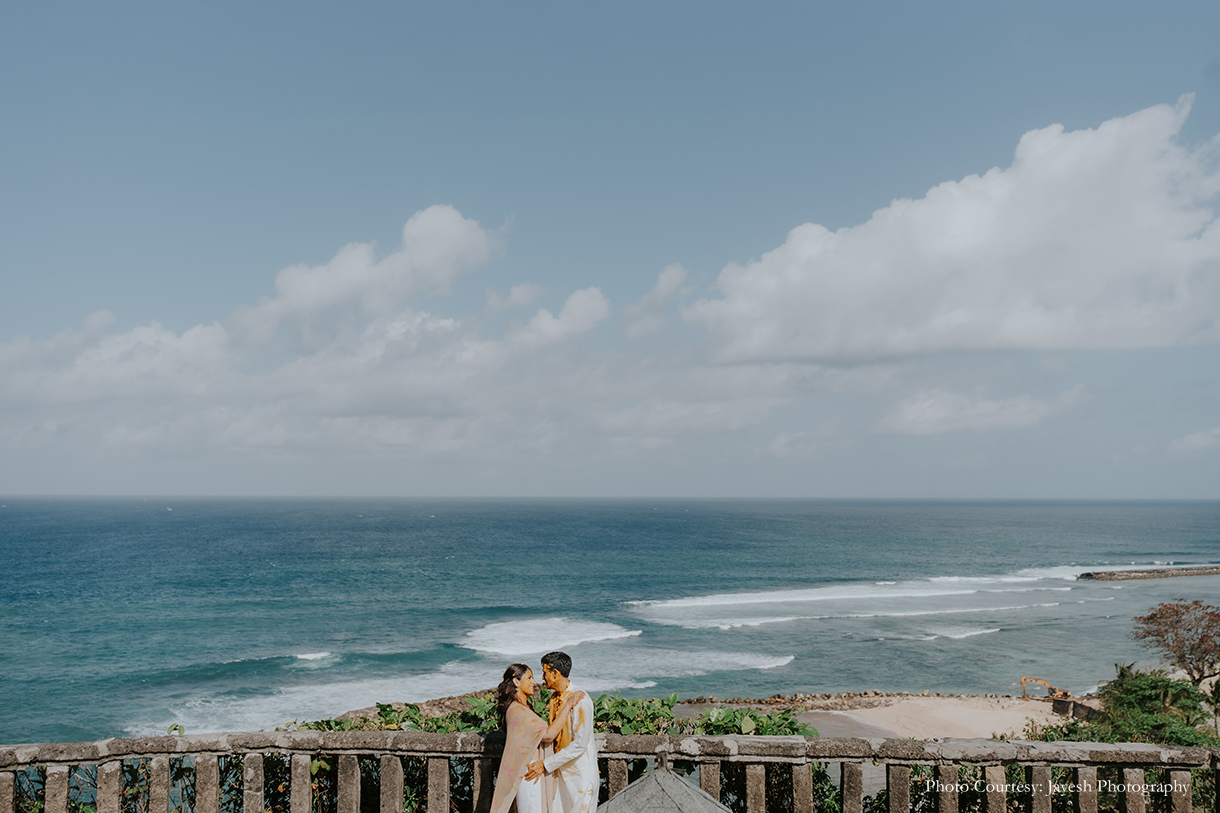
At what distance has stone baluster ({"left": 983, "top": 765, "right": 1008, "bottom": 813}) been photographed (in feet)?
14.8

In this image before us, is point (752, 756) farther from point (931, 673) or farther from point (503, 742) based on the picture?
point (931, 673)

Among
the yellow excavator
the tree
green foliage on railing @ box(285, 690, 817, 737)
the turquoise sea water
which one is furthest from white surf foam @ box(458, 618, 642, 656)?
green foliage on railing @ box(285, 690, 817, 737)

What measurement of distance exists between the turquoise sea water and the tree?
183 inches

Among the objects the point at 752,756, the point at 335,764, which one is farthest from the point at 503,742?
the point at 752,756

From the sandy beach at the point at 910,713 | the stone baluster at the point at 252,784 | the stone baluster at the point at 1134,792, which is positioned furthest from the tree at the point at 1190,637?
the stone baluster at the point at 252,784

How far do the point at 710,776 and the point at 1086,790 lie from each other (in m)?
2.34

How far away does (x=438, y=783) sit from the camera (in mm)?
4617

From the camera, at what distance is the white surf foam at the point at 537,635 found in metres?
42.4

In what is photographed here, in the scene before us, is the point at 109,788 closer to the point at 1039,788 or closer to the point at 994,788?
the point at 994,788

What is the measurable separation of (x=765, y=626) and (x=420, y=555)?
53509 mm

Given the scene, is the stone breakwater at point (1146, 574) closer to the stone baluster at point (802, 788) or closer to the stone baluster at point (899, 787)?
the stone baluster at point (899, 787)

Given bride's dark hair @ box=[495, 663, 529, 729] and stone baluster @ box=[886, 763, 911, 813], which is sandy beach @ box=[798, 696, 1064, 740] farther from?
bride's dark hair @ box=[495, 663, 529, 729]

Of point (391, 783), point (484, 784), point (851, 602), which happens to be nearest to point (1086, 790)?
point (484, 784)

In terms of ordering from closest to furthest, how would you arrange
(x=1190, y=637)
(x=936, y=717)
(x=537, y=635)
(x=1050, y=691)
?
1. (x=936, y=717)
2. (x=1190, y=637)
3. (x=1050, y=691)
4. (x=537, y=635)
